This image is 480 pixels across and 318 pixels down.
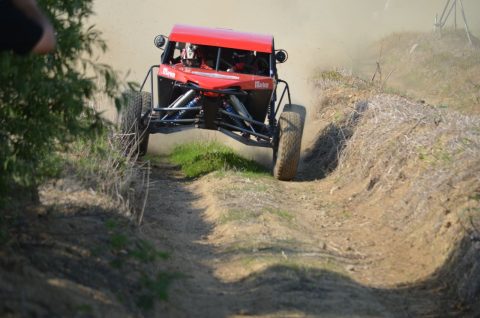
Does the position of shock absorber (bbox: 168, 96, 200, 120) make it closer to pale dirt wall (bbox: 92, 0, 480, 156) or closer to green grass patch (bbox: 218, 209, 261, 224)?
green grass patch (bbox: 218, 209, 261, 224)

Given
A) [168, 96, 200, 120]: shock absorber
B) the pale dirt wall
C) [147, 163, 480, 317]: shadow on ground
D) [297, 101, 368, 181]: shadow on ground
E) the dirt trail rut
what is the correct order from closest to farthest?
1. [147, 163, 480, 317]: shadow on ground
2. the dirt trail rut
3. [168, 96, 200, 120]: shock absorber
4. [297, 101, 368, 181]: shadow on ground
5. the pale dirt wall

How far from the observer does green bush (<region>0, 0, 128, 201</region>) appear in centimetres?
540

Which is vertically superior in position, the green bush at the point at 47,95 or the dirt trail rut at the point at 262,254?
the green bush at the point at 47,95

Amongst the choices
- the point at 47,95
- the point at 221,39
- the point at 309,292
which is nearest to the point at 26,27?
the point at 47,95

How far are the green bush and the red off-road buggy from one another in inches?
232

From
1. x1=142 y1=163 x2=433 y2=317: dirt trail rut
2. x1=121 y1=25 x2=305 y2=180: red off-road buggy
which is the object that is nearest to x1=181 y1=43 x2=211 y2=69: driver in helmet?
x1=121 y1=25 x2=305 y2=180: red off-road buggy

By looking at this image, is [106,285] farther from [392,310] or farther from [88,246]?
[392,310]

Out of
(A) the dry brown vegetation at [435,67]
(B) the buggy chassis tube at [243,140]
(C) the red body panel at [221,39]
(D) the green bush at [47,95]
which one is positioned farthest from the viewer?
(A) the dry brown vegetation at [435,67]

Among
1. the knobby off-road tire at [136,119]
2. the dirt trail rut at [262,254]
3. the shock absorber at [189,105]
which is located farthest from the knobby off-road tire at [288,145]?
the knobby off-road tire at [136,119]

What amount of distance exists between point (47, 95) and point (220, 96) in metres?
6.73

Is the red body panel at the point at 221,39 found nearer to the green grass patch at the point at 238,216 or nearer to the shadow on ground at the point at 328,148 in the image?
the shadow on ground at the point at 328,148

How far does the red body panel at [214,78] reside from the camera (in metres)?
12.0

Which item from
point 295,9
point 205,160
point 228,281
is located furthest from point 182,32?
point 295,9

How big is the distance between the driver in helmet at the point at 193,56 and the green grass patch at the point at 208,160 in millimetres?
1474
